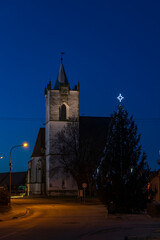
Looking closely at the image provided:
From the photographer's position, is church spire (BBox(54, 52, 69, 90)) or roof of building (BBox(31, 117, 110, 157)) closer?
church spire (BBox(54, 52, 69, 90))

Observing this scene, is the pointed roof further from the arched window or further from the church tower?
the arched window

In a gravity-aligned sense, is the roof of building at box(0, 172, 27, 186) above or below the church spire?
below

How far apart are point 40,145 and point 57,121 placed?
8042 millimetres

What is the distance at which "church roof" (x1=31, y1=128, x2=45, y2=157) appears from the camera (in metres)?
73.0

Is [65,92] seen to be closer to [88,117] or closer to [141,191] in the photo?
[88,117]

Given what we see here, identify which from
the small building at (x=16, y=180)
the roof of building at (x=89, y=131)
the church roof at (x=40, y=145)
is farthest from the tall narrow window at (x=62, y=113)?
the small building at (x=16, y=180)

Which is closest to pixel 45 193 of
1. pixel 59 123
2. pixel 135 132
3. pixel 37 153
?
pixel 37 153

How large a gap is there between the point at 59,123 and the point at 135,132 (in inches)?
1686

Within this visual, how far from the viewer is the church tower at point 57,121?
67.2 metres

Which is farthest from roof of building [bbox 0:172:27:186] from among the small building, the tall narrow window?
the tall narrow window

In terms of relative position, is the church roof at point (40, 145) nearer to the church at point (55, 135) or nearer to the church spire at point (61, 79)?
the church at point (55, 135)

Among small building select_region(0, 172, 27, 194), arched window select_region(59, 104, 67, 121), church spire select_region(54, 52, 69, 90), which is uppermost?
church spire select_region(54, 52, 69, 90)

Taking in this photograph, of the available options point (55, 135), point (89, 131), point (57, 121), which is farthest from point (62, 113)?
point (89, 131)

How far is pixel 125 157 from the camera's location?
84.7ft
